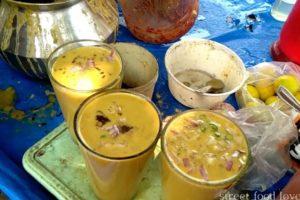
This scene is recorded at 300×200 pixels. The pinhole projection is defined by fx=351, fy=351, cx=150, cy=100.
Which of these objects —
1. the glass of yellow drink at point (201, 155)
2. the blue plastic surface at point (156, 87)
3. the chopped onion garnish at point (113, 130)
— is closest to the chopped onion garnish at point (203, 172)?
the glass of yellow drink at point (201, 155)

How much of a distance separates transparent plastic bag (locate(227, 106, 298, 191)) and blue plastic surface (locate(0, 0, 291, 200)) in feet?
0.19

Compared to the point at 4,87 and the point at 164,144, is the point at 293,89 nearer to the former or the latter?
the point at 164,144

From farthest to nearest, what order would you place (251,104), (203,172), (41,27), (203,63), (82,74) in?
(203,63) → (251,104) → (41,27) → (82,74) → (203,172)

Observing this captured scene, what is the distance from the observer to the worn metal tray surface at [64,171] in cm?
67

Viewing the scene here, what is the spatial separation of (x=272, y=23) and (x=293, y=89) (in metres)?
0.38

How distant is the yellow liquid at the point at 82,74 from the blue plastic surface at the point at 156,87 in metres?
0.17

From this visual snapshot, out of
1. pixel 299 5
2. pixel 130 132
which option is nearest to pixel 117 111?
pixel 130 132

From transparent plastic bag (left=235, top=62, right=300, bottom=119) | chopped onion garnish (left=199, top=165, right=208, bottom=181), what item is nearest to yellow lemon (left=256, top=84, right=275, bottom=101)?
transparent plastic bag (left=235, top=62, right=300, bottom=119)

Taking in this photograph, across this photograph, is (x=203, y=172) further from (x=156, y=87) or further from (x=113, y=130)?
(x=156, y=87)

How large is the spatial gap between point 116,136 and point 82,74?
0.16m

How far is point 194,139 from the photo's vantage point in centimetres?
57

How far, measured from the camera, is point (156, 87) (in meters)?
0.96

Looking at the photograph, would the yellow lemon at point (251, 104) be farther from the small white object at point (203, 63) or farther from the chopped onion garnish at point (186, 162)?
the chopped onion garnish at point (186, 162)

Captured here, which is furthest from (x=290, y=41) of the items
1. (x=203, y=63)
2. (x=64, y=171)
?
(x=64, y=171)
